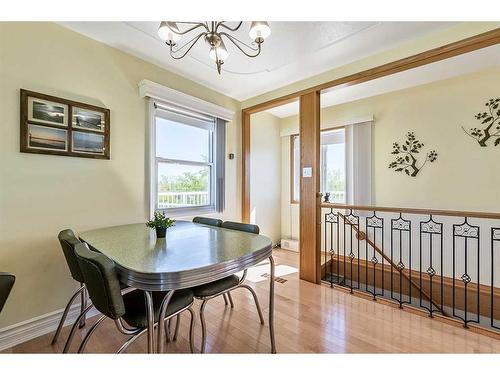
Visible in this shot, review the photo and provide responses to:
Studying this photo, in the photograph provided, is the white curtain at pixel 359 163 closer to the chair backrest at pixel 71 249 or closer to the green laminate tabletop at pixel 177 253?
the green laminate tabletop at pixel 177 253

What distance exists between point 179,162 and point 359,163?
8.78 ft

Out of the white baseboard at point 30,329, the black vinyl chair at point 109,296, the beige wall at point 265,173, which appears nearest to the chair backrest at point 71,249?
the black vinyl chair at point 109,296

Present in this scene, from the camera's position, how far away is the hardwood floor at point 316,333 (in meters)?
1.56

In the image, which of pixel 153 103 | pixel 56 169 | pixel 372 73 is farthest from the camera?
pixel 153 103

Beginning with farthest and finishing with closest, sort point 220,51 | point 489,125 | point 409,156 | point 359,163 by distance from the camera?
point 359,163 < point 409,156 < point 489,125 < point 220,51

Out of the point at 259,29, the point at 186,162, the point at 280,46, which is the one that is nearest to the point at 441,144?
the point at 280,46

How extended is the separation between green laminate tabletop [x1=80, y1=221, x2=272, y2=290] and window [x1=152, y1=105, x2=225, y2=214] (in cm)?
89

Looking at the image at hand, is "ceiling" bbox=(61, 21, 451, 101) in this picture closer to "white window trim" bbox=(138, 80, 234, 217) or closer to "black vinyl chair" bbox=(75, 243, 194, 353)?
"white window trim" bbox=(138, 80, 234, 217)

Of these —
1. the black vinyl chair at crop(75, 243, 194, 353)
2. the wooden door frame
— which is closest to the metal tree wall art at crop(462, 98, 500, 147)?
the wooden door frame

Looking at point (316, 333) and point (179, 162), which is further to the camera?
point (179, 162)

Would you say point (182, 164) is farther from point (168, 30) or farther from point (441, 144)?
point (441, 144)

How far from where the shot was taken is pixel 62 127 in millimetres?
1815

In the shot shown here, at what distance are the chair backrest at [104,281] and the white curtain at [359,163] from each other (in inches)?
134
